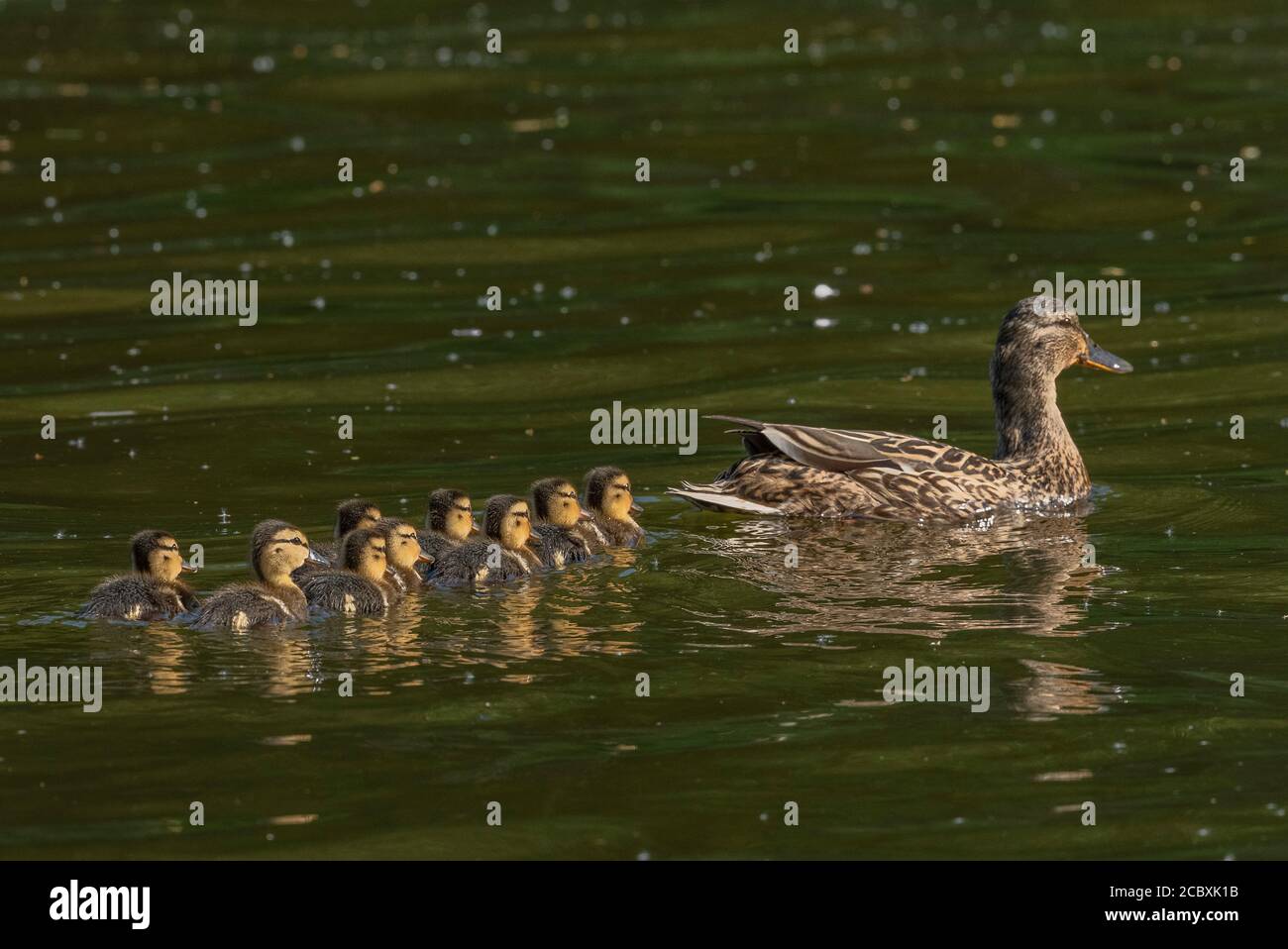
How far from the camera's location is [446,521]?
37.1 feet

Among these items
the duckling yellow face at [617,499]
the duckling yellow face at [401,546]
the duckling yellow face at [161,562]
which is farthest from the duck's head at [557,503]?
the duckling yellow face at [161,562]

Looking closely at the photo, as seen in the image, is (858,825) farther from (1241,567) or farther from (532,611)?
(1241,567)

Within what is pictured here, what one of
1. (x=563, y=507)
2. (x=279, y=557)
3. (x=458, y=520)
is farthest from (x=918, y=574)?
(x=279, y=557)

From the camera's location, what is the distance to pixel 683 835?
25.7 ft

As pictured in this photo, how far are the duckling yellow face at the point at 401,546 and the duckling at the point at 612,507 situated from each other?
1.22m

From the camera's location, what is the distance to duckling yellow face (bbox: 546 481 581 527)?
11.5 metres

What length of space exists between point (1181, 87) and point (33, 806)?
61.4 ft

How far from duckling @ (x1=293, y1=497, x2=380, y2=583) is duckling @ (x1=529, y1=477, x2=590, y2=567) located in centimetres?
78

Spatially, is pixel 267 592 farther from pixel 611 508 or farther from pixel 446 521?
pixel 611 508

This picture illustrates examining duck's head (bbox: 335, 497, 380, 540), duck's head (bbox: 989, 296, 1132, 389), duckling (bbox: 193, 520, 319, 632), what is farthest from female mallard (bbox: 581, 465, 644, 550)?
duck's head (bbox: 989, 296, 1132, 389)

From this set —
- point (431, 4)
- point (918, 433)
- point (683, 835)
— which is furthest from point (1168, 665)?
point (431, 4)

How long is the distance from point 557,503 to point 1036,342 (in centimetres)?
322

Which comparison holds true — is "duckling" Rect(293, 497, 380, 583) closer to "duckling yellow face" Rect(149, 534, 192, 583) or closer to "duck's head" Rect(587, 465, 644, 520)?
"duckling yellow face" Rect(149, 534, 192, 583)

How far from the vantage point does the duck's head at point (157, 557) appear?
10.1 metres
